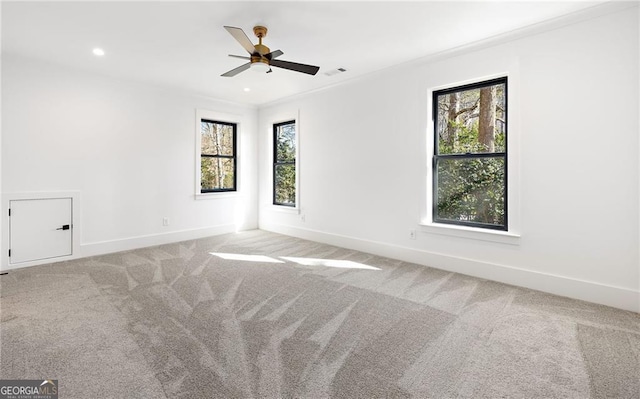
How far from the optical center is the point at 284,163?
20.7 feet

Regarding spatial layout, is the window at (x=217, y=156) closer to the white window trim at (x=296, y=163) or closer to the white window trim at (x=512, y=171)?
the white window trim at (x=296, y=163)

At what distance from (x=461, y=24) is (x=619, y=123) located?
1.64 m

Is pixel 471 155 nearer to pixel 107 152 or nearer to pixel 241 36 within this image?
pixel 241 36

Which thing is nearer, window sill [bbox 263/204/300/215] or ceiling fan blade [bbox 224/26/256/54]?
ceiling fan blade [bbox 224/26/256/54]

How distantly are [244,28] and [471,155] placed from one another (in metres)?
2.84

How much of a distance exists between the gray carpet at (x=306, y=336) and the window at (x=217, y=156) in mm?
2614

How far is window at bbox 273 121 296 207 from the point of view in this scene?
6.17m

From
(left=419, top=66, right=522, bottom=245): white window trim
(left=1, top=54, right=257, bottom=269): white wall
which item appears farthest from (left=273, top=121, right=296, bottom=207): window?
(left=419, top=66, right=522, bottom=245): white window trim

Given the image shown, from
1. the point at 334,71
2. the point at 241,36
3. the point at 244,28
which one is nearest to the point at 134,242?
the point at 244,28

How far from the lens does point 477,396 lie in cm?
172

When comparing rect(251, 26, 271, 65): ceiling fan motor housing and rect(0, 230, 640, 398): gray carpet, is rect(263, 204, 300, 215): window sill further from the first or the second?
rect(251, 26, 271, 65): ceiling fan motor housing

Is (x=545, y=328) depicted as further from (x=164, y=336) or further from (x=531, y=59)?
(x=164, y=336)

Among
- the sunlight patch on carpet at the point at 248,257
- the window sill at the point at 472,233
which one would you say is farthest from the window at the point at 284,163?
the window sill at the point at 472,233

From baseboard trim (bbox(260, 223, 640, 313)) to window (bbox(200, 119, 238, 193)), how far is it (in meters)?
2.66
